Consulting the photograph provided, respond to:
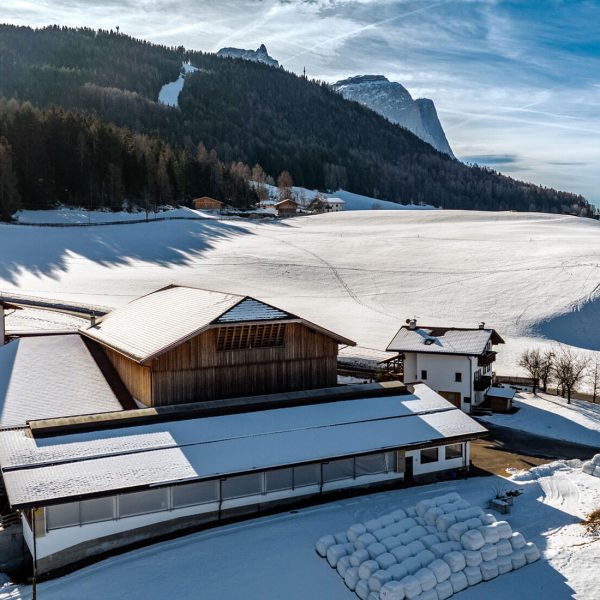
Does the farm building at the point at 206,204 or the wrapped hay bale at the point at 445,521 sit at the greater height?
the farm building at the point at 206,204

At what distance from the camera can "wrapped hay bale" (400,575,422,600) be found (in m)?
14.9

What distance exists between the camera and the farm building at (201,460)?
17297 mm

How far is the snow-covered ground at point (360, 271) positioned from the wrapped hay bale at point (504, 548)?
26.6 m

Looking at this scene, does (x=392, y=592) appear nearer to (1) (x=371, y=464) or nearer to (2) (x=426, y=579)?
(2) (x=426, y=579)

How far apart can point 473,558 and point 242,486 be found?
7460mm

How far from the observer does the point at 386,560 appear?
1578cm

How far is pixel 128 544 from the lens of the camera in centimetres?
1803

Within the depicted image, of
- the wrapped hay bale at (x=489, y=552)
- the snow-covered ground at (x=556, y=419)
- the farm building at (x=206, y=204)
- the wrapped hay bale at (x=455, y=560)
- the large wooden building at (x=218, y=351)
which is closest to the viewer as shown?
the wrapped hay bale at (x=455, y=560)

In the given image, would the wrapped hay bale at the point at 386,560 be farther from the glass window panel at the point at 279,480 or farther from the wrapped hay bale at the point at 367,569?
the glass window panel at the point at 279,480

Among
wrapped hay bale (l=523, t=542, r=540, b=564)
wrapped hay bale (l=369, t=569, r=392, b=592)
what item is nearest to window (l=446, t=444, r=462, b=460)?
wrapped hay bale (l=523, t=542, r=540, b=564)

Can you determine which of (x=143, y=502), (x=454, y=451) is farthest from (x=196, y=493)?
(x=454, y=451)

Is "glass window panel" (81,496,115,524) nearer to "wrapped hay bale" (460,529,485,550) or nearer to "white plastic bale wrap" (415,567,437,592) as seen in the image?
"white plastic bale wrap" (415,567,437,592)

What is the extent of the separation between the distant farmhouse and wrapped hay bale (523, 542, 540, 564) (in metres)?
5.56

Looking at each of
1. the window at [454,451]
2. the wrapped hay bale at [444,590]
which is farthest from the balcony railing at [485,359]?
the wrapped hay bale at [444,590]
